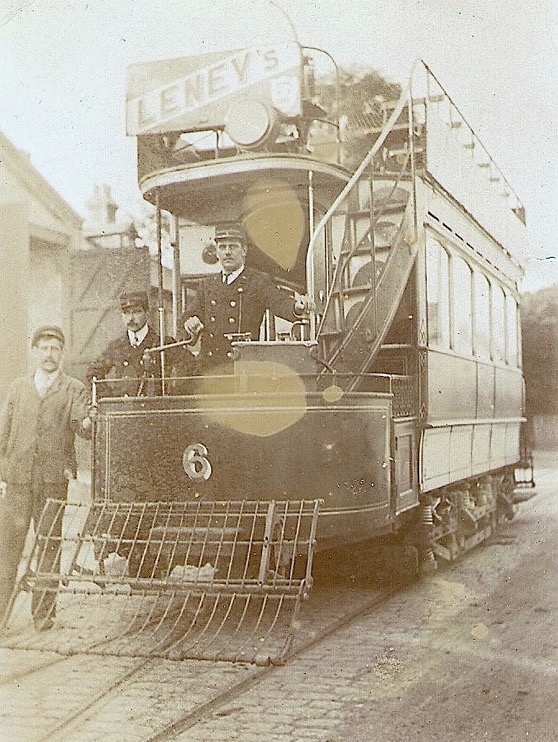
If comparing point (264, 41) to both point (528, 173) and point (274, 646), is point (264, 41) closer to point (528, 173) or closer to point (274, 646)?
point (528, 173)

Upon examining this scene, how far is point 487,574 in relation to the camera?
24.3 ft

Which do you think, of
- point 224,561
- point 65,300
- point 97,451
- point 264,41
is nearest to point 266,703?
point 224,561

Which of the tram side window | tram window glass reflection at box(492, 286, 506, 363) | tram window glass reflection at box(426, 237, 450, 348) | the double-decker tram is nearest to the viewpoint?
the double-decker tram

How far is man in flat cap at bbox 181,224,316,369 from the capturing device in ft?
18.7

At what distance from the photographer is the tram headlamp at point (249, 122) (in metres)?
5.50

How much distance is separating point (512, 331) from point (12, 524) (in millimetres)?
5846

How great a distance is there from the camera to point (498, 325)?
352 inches

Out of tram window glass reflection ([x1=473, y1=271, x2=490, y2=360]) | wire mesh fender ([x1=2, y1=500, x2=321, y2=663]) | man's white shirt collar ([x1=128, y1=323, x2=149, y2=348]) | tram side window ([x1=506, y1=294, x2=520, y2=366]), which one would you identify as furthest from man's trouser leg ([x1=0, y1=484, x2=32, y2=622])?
tram side window ([x1=506, y1=294, x2=520, y2=366])

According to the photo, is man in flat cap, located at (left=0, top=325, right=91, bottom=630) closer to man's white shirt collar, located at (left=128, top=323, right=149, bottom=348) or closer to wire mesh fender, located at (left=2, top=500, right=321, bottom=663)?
wire mesh fender, located at (left=2, top=500, right=321, bottom=663)

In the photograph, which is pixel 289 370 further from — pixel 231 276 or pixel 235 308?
pixel 231 276

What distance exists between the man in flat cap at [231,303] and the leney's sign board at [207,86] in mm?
777

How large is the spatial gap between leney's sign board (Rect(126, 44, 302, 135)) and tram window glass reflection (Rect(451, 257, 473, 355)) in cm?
247

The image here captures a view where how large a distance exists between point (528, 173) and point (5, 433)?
11.5 ft

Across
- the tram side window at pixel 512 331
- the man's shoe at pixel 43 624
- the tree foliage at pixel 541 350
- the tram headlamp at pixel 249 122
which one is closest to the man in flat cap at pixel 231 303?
the tram headlamp at pixel 249 122
